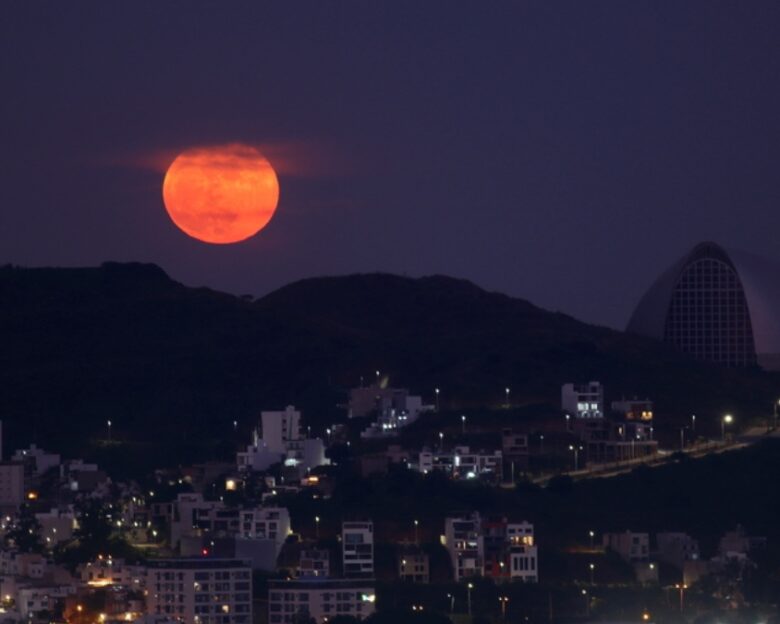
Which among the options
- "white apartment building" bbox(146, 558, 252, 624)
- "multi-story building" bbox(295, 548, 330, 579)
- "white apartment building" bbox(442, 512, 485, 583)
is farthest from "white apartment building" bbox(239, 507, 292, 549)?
"white apartment building" bbox(146, 558, 252, 624)

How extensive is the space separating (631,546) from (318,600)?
291 inches

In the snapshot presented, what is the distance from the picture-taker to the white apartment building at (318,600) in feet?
164

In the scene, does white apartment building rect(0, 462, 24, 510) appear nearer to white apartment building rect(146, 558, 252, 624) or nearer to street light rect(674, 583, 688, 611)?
white apartment building rect(146, 558, 252, 624)

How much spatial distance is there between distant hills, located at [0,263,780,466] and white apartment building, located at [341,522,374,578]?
42.5 feet

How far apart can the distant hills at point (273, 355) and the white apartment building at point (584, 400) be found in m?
0.77

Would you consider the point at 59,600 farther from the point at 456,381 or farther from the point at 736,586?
the point at 456,381

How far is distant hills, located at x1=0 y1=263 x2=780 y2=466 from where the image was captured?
70.8 meters

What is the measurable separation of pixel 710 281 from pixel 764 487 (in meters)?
16.4

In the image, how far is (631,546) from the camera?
54.9 meters

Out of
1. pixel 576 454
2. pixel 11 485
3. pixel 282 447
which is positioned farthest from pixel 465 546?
pixel 11 485

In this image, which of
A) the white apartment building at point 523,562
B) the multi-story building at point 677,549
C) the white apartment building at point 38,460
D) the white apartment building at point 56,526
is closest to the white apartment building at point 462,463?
the multi-story building at point 677,549

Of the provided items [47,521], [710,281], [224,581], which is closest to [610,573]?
[224,581]

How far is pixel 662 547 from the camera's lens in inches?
2190

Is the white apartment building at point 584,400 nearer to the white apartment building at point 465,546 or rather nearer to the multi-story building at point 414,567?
the white apartment building at point 465,546
